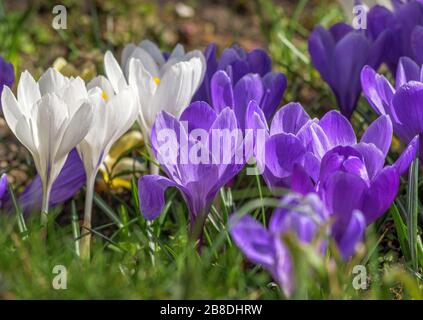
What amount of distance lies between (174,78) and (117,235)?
14.9 inches

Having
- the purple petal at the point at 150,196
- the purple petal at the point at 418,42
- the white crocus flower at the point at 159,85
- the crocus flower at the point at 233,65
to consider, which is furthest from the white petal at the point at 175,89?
the purple petal at the point at 418,42

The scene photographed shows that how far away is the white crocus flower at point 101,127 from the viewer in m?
1.57

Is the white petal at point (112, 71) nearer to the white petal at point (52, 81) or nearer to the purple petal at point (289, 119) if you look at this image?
the white petal at point (52, 81)

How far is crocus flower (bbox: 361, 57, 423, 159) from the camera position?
160cm

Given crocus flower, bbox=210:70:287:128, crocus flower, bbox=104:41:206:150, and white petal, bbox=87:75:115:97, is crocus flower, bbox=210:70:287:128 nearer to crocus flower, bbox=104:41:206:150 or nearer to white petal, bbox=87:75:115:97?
crocus flower, bbox=104:41:206:150

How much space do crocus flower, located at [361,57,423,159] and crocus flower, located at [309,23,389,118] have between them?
0.80 feet

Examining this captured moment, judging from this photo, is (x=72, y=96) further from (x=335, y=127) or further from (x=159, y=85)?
(x=335, y=127)

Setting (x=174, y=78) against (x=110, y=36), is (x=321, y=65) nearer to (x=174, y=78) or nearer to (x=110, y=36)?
(x=174, y=78)

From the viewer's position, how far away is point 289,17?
353 centimetres

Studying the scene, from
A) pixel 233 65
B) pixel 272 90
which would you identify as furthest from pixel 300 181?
pixel 233 65

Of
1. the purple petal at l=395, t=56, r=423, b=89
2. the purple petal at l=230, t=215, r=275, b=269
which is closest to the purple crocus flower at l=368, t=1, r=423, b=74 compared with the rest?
the purple petal at l=395, t=56, r=423, b=89

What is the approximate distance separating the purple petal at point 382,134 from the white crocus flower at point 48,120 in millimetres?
476

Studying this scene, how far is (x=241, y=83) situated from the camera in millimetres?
1771

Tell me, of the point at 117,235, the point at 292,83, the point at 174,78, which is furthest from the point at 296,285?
the point at 292,83
